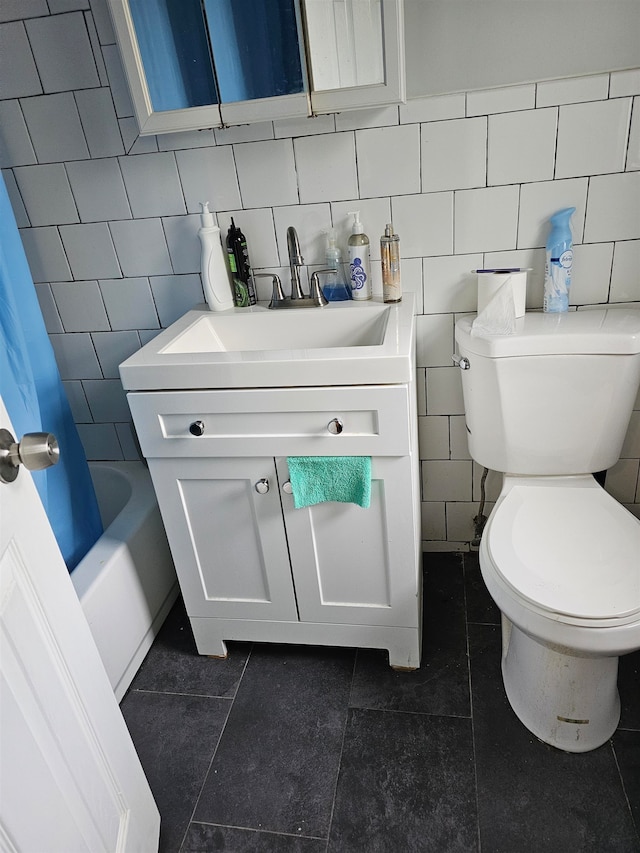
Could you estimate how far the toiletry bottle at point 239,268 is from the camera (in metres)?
1.50

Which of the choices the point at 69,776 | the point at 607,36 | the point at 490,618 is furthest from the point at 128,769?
the point at 607,36

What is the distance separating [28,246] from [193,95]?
0.69 m

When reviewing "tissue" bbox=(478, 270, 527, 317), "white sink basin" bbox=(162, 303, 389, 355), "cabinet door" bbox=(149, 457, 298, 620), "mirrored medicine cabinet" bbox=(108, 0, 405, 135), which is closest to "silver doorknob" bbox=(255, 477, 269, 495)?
"cabinet door" bbox=(149, 457, 298, 620)

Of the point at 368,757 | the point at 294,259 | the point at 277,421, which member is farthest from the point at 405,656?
the point at 294,259

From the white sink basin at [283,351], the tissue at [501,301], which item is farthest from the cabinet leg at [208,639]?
the tissue at [501,301]

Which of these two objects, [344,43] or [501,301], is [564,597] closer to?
[501,301]

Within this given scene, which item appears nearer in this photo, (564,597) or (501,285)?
(564,597)

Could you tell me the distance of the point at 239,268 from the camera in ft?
5.02

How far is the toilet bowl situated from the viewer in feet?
3.37

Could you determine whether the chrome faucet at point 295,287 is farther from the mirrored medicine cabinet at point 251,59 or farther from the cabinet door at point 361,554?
the cabinet door at point 361,554

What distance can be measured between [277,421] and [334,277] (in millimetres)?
512

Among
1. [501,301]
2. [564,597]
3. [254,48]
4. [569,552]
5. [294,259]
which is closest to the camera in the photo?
[564,597]

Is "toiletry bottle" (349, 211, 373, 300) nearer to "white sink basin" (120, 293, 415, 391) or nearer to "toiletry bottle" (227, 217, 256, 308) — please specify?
"white sink basin" (120, 293, 415, 391)

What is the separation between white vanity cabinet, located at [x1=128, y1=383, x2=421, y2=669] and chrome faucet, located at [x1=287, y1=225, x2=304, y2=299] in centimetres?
43
